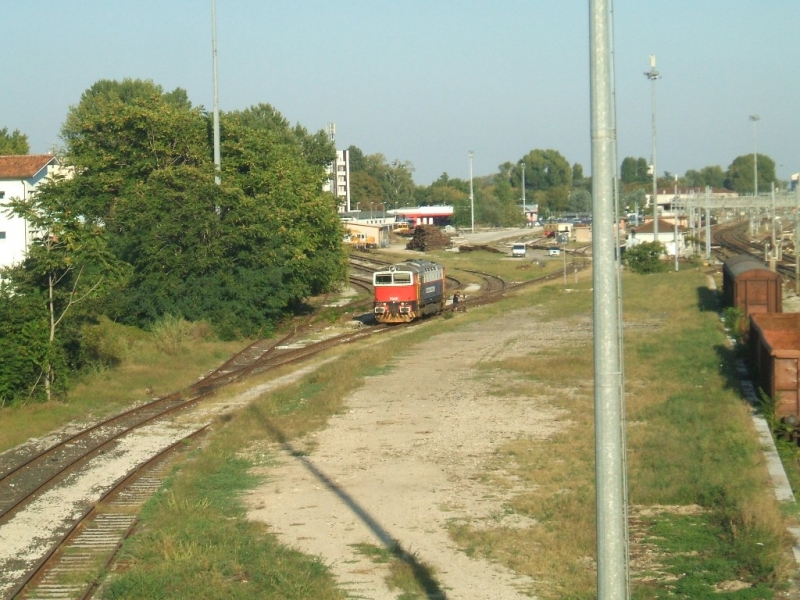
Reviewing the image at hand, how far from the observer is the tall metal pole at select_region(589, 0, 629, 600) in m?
5.23

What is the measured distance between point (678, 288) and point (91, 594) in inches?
1770

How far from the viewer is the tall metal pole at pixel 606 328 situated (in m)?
5.23

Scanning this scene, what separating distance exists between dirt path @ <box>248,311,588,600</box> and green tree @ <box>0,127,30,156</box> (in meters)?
67.7

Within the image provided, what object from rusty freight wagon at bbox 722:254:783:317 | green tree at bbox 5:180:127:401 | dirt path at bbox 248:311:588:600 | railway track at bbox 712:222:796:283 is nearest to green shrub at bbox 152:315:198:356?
green tree at bbox 5:180:127:401

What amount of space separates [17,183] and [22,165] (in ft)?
4.43

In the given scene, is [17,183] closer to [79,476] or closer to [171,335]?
[171,335]

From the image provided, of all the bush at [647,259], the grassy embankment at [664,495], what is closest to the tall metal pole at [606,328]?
the grassy embankment at [664,495]

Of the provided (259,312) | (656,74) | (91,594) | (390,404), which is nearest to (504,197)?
(656,74)

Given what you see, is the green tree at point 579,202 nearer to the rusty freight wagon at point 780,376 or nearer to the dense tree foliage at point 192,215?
the dense tree foliage at point 192,215

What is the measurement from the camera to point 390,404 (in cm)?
2333

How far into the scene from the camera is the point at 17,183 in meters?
56.0

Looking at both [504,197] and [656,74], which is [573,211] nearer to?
[504,197]

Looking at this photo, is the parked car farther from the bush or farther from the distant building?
the distant building

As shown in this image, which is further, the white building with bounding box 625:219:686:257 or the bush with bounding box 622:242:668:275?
the white building with bounding box 625:219:686:257
